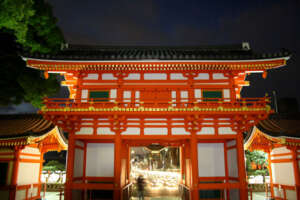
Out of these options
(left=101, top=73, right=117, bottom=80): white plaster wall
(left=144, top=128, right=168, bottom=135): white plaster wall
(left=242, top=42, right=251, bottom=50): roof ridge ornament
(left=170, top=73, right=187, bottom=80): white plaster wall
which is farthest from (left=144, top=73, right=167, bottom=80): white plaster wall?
(left=242, top=42, right=251, bottom=50): roof ridge ornament

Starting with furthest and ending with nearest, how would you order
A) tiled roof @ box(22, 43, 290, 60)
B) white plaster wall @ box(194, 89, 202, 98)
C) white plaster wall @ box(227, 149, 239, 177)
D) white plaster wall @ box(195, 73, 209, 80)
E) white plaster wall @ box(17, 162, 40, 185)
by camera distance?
white plaster wall @ box(195, 73, 209, 80), white plaster wall @ box(17, 162, 40, 185), white plaster wall @ box(194, 89, 202, 98), white plaster wall @ box(227, 149, 239, 177), tiled roof @ box(22, 43, 290, 60)

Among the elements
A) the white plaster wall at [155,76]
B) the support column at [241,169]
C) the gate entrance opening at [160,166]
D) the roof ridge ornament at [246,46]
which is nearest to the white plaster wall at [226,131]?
the support column at [241,169]

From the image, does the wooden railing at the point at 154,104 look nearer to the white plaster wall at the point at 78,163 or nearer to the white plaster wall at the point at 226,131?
the white plaster wall at the point at 226,131

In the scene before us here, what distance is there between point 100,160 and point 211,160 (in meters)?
7.42

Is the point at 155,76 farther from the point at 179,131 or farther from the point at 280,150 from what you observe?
the point at 280,150

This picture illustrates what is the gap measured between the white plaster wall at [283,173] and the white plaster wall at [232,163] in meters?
4.10

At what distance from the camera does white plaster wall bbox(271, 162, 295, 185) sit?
14500 mm

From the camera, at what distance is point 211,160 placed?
14.6m

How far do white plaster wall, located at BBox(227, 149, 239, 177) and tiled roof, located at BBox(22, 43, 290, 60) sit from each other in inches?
237

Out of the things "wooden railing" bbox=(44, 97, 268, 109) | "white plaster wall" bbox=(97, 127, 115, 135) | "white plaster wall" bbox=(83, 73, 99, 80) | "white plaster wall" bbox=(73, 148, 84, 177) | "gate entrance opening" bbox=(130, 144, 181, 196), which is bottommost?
"gate entrance opening" bbox=(130, 144, 181, 196)

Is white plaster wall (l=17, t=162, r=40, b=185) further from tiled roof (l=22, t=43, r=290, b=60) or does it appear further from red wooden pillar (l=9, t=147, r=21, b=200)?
tiled roof (l=22, t=43, r=290, b=60)

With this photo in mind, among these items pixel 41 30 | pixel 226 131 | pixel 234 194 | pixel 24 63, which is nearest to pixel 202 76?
pixel 226 131

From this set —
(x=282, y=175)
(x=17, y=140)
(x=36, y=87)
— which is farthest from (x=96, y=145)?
(x=282, y=175)

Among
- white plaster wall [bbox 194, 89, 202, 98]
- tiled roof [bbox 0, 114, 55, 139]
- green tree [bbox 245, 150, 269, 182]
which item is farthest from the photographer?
green tree [bbox 245, 150, 269, 182]
